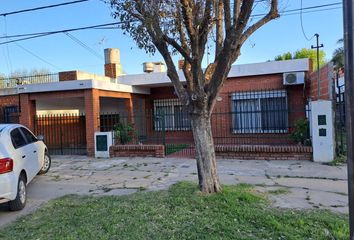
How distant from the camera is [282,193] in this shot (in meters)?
6.80

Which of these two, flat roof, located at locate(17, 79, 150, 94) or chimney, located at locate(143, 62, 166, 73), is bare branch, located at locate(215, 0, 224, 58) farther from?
chimney, located at locate(143, 62, 166, 73)

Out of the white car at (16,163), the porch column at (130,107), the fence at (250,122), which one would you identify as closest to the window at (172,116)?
Answer: the fence at (250,122)

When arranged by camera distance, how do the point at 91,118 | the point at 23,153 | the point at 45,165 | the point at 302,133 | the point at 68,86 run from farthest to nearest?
the point at 68,86 → the point at 91,118 → the point at 302,133 → the point at 45,165 → the point at 23,153

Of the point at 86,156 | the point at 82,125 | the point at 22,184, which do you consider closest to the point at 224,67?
the point at 22,184

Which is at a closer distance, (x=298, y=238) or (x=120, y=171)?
(x=298, y=238)

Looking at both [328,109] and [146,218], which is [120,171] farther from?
[328,109]

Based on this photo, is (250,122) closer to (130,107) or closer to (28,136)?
(130,107)

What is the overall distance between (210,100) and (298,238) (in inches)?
112

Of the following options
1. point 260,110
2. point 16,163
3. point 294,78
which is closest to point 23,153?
point 16,163

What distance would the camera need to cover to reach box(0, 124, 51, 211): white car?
20.1 feet

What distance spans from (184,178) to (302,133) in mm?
5179

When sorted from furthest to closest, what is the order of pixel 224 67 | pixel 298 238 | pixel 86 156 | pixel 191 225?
pixel 86 156 → pixel 224 67 → pixel 191 225 → pixel 298 238

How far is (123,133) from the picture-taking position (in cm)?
1397

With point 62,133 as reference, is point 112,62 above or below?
above
